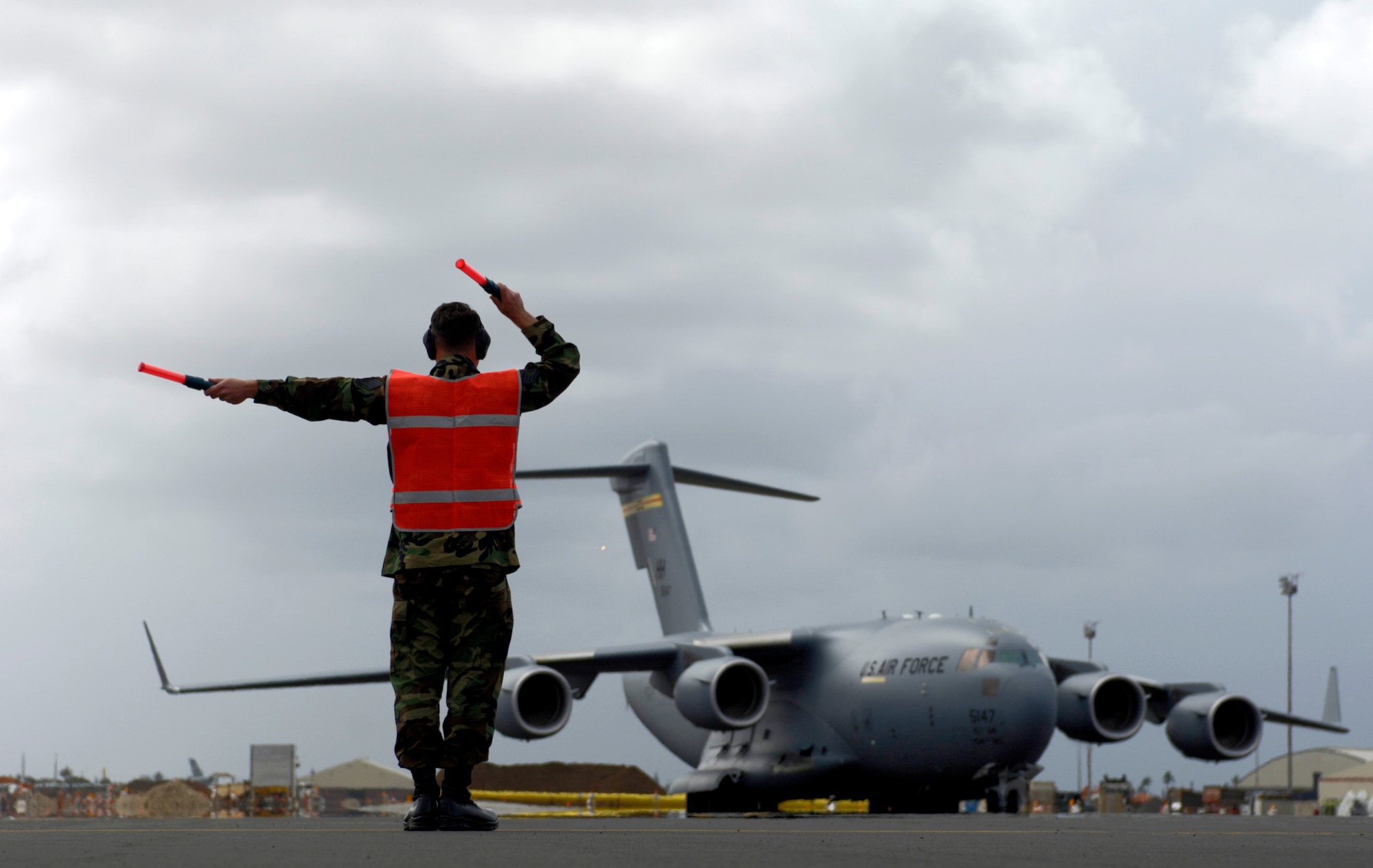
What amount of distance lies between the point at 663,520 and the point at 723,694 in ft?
25.3

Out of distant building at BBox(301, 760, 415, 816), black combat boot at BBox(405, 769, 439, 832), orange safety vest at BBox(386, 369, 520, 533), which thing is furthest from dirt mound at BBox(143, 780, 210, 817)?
distant building at BBox(301, 760, 415, 816)

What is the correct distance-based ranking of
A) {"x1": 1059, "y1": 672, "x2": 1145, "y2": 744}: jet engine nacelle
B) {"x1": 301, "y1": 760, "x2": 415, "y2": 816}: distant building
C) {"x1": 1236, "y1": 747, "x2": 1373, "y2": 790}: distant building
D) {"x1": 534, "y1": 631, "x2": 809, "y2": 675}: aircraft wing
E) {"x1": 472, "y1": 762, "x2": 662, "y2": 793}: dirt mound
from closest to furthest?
1. {"x1": 1059, "y1": 672, "x2": 1145, "y2": 744}: jet engine nacelle
2. {"x1": 534, "y1": 631, "x2": 809, "y2": 675}: aircraft wing
3. {"x1": 472, "y1": 762, "x2": 662, "y2": 793}: dirt mound
4. {"x1": 301, "y1": 760, "x2": 415, "y2": 816}: distant building
5. {"x1": 1236, "y1": 747, "x2": 1373, "y2": 790}: distant building

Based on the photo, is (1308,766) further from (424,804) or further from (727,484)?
(424,804)

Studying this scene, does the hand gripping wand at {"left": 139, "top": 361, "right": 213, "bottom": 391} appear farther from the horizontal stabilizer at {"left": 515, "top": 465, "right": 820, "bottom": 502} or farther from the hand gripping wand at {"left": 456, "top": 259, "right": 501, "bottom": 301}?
the horizontal stabilizer at {"left": 515, "top": 465, "right": 820, "bottom": 502}

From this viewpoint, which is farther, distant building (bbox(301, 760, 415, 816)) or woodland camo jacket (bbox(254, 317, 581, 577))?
distant building (bbox(301, 760, 415, 816))

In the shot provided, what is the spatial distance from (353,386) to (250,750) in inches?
922

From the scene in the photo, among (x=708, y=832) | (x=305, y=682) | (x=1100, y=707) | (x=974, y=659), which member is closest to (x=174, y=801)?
(x=305, y=682)

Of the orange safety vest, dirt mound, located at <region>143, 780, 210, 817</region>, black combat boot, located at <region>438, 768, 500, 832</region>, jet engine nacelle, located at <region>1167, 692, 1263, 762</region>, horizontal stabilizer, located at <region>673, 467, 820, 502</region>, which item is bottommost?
dirt mound, located at <region>143, 780, 210, 817</region>

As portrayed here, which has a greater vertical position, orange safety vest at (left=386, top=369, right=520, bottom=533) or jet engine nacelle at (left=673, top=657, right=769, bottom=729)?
orange safety vest at (left=386, top=369, right=520, bottom=533)

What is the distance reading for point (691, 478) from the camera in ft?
91.6

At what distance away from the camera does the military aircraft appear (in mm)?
18516

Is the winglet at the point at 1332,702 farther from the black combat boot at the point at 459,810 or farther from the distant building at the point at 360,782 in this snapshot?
the distant building at the point at 360,782

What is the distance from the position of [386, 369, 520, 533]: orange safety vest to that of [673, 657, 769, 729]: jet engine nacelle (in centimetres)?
1419

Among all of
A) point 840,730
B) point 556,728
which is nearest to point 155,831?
point 556,728
